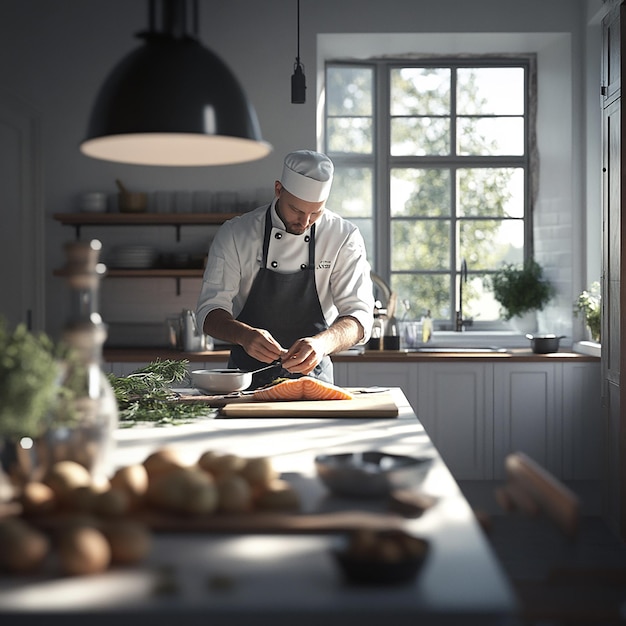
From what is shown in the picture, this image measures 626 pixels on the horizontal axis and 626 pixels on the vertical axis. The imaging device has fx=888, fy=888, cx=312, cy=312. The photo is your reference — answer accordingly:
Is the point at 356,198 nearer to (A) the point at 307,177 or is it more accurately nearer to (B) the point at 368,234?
(B) the point at 368,234

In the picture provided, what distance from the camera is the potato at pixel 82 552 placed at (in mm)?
1089

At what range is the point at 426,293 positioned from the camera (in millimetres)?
6082

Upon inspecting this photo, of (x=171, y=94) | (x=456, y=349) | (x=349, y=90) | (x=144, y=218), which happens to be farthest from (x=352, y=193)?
(x=171, y=94)

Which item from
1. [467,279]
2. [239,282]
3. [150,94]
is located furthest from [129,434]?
[467,279]

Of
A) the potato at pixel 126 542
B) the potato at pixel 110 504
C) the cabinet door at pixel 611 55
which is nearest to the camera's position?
the potato at pixel 126 542

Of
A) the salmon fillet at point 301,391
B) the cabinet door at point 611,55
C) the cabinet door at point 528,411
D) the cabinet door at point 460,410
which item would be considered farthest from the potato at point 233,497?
the cabinet door at point 528,411

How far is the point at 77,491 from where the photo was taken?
1285 mm

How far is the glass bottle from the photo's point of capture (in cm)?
143

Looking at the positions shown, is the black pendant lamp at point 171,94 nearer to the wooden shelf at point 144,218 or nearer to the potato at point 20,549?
the potato at point 20,549

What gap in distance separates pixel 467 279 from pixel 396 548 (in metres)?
5.07

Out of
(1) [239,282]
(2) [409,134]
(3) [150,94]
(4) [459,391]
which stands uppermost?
(2) [409,134]

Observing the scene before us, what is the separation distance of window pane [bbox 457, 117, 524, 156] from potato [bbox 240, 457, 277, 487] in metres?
4.92

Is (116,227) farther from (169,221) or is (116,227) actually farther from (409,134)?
(409,134)

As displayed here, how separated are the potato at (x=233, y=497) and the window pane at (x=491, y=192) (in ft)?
16.2
